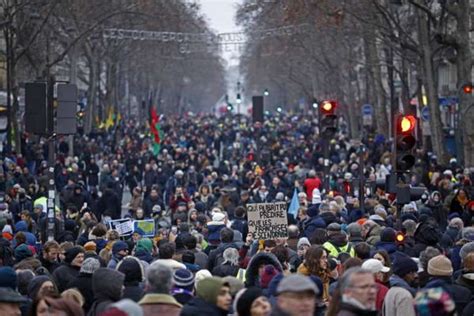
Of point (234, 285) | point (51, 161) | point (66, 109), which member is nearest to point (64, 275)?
point (234, 285)

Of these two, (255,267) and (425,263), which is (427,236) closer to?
(425,263)

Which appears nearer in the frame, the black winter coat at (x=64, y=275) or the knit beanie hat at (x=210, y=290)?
the knit beanie hat at (x=210, y=290)

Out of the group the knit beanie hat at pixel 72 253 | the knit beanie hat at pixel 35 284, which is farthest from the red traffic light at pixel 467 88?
the knit beanie hat at pixel 35 284

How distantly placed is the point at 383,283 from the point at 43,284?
2933mm

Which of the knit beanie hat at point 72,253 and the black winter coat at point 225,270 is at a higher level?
the knit beanie hat at point 72,253

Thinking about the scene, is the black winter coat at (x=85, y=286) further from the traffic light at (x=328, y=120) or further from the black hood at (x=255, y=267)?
the traffic light at (x=328, y=120)

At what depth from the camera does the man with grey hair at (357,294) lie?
30.2ft

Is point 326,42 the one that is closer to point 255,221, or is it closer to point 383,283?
point 255,221

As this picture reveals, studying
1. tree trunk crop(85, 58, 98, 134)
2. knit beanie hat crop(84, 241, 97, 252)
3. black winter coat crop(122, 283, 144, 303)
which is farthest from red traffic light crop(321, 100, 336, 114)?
tree trunk crop(85, 58, 98, 134)

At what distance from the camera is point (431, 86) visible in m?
42.5

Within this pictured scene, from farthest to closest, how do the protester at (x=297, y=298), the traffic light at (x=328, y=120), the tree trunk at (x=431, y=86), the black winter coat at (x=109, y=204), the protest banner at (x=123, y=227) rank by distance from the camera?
the tree trunk at (x=431, y=86), the black winter coat at (x=109, y=204), the traffic light at (x=328, y=120), the protest banner at (x=123, y=227), the protester at (x=297, y=298)

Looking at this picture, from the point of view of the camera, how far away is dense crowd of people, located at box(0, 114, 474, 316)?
33.8 feet

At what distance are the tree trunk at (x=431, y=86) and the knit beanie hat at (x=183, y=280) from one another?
29.9 metres

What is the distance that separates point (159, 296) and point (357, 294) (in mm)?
1591
